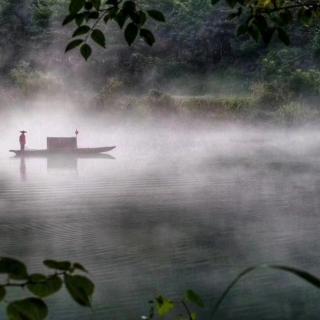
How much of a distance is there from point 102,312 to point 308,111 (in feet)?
112

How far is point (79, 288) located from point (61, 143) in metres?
32.2

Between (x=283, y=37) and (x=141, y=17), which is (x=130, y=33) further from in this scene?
(x=283, y=37)

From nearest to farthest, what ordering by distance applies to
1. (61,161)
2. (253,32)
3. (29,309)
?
(29,309)
(253,32)
(61,161)

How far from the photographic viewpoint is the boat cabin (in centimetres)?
3347

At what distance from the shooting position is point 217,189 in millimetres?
22125

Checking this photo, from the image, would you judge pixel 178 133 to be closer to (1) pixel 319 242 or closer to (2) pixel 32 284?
(1) pixel 319 242

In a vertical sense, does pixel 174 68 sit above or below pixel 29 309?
above

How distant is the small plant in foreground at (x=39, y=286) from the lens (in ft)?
5.44

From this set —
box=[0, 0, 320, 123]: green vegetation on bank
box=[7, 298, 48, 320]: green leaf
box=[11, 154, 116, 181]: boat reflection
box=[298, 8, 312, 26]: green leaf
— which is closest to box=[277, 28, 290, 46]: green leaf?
box=[298, 8, 312, 26]: green leaf

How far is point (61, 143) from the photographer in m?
33.6

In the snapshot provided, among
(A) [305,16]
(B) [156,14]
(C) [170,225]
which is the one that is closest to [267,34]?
(A) [305,16]

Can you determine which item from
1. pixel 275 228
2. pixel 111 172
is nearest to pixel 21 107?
pixel 111 172

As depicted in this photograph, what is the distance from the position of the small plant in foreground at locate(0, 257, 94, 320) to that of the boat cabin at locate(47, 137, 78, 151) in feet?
104

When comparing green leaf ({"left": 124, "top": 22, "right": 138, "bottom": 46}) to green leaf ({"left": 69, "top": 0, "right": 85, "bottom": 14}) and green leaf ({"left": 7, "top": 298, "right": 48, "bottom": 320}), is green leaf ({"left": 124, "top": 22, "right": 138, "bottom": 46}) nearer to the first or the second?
→ green leaf ({"left": 69, "top": 0, "right": 85, "bottom": 14})
